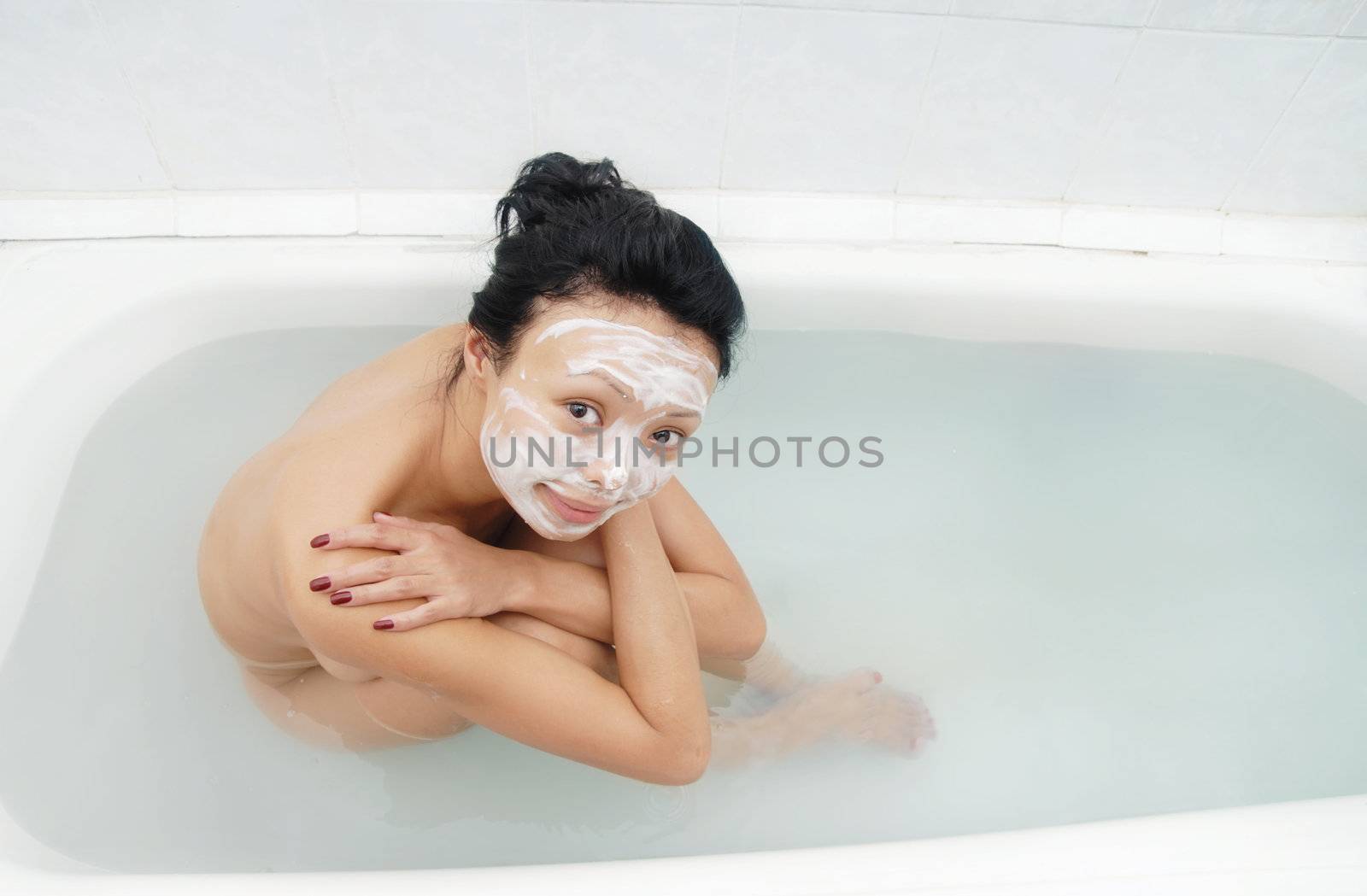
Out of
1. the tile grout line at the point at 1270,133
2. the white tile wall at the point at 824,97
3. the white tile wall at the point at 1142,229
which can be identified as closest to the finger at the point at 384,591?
the white tile wall at the point at 824,97

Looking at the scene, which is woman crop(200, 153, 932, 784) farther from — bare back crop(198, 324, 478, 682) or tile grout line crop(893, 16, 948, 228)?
tile grout line crop(893, 16, 948, 228)

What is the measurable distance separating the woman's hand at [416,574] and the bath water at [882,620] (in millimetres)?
347

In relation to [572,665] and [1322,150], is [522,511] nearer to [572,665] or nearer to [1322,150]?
[572,665]

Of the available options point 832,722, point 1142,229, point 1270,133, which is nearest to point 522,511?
point 832,722

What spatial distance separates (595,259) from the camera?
77cm

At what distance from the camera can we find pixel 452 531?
87 cm

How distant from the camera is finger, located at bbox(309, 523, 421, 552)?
2.48 feet

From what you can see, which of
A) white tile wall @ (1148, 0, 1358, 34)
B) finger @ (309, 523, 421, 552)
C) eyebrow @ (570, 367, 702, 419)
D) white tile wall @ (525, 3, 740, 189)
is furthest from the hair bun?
white tile wall @ (1148, 0, 1358, 34)

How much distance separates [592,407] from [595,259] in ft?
0.39

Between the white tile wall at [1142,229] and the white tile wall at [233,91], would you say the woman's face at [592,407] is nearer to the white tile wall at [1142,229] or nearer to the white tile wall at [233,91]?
the white tile wall at [233,91]

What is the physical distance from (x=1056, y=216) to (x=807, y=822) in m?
0.89

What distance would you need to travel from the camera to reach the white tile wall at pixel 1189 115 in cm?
121

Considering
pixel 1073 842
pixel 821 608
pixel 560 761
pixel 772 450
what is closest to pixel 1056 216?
pixel 772 450

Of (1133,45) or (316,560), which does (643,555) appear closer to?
(316,560)
